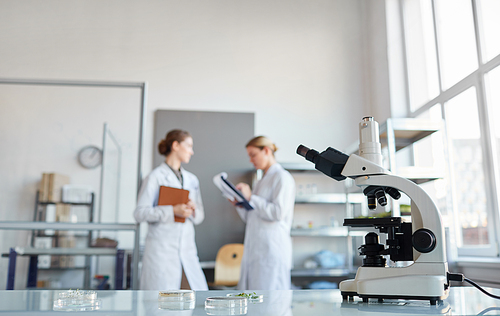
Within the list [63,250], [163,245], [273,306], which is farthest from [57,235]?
[273,306]

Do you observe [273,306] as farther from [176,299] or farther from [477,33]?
[477,33]

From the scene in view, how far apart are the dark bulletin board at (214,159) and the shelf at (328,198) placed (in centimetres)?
62

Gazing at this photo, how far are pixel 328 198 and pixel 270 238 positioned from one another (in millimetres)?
1804

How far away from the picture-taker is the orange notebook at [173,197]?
2.61 metres

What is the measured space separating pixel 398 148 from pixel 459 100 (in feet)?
2.07

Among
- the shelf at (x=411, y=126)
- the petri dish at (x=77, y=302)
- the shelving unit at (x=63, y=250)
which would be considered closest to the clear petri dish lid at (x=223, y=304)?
the petri dish at (x=77, y=302)

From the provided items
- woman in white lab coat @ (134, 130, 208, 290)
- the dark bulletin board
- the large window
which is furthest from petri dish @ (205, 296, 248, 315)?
the dark bulletin board

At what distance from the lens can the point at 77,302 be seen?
0.89m

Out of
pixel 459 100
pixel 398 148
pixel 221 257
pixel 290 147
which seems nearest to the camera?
pixel 459 100

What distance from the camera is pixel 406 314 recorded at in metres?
0.78

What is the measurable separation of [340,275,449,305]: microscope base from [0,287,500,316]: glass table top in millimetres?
16

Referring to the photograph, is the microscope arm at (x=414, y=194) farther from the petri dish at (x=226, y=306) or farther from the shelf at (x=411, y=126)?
the shelf at (x=411, y=126)

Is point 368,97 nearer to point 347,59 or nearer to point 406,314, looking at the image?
point 347,59

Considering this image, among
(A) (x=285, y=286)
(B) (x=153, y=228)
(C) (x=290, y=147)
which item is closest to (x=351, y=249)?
(C) (x=290, y=147)
